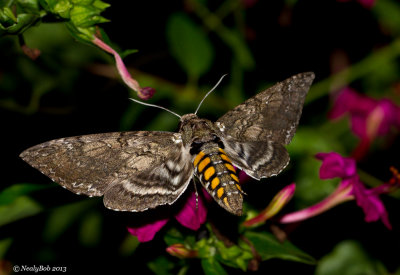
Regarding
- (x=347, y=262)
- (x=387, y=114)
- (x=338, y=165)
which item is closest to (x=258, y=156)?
(x=338, y=165)

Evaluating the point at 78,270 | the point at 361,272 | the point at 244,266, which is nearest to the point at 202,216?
the point at 244,266

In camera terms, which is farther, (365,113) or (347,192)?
(365,113)

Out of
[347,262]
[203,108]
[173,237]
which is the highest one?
[173,237]

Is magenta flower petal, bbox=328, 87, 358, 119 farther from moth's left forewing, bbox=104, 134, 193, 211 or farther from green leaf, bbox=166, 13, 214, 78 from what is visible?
moth's left forewing, bbox=104, 134, 193, 211

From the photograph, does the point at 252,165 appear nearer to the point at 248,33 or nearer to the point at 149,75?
the point at 149,75

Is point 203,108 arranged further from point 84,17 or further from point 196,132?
point 84,17
